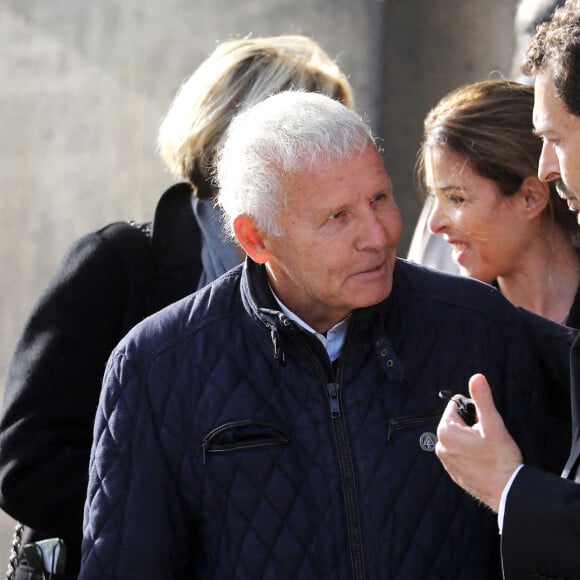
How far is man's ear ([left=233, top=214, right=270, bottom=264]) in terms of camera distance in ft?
8.28

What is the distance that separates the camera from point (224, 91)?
316 cm

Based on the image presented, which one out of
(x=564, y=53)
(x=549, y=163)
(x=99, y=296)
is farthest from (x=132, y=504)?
(x=564, y=53)

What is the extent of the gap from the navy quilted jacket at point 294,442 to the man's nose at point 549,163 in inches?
13.8

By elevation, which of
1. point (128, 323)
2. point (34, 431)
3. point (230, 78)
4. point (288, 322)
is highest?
point (230, 78)

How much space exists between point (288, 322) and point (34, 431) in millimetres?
861

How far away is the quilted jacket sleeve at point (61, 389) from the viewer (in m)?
2.84

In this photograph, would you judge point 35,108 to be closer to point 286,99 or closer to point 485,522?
point 286,99

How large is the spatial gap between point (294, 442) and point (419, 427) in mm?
270

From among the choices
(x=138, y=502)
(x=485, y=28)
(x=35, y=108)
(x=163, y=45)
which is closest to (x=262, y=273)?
(x=138, y=502)

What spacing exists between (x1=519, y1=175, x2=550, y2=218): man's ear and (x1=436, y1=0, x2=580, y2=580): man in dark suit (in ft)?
2.83

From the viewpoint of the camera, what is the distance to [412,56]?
459 cm

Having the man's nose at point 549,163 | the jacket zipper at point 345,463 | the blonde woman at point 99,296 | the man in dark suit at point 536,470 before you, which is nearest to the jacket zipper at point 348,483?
the jacket zipper at point 345,463

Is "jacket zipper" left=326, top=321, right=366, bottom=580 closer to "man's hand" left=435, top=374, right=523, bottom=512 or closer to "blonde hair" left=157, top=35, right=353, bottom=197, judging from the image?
"man's hand" left=435, top=374, right=523, bottom=512

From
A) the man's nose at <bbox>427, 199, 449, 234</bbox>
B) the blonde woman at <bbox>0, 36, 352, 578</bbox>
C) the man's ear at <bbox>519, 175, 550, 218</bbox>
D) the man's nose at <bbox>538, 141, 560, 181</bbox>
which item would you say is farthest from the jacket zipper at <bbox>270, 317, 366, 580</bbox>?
the man's ear at <bbox>519, 175, 550, 218</bbox>
